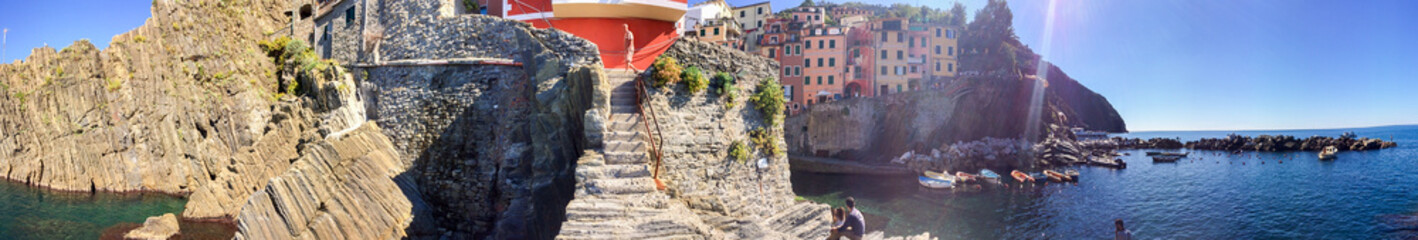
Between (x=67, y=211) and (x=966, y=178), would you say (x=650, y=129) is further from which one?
(x=966, y=178)

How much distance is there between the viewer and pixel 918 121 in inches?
2130

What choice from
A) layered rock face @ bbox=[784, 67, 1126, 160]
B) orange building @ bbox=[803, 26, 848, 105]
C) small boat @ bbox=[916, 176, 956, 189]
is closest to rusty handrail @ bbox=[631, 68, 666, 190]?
small boat @ bbox=[916, 176, 956, 189]

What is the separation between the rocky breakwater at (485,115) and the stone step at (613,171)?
2.09 m

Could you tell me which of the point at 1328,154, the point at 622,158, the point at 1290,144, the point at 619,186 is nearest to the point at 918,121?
the point at 1328,154

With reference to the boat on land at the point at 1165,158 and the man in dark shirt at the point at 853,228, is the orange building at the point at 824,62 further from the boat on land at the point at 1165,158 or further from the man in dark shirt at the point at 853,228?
the man in dark shirt at the point at 853,228

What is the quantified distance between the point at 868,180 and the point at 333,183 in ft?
118

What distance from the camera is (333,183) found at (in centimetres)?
1605

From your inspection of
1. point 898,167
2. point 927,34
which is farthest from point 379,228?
point 927,34

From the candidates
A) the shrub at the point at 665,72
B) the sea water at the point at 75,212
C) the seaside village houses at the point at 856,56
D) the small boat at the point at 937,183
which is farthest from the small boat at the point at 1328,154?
the sea water at the point at 75,212

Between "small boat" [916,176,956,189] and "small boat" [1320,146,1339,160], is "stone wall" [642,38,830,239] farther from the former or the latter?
"small boat" [1320,146,1339,160]

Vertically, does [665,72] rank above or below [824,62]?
below

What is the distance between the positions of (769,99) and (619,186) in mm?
5120

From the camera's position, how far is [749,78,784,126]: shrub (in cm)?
1400

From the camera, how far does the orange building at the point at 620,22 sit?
1609 centimetres
